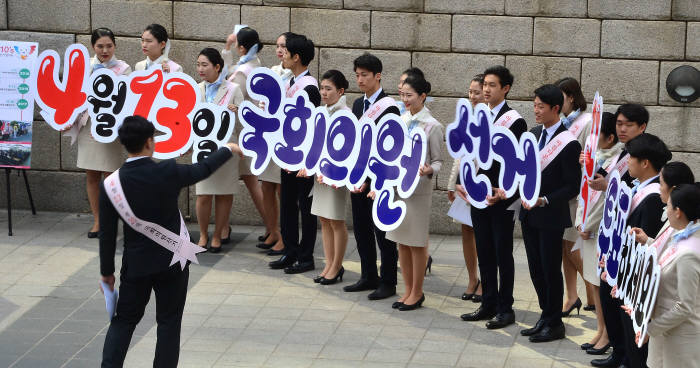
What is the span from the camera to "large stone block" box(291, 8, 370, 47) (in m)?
11.3

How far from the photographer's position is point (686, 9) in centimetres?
1063

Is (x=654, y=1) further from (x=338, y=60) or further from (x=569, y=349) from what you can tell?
(x=569, y=349)

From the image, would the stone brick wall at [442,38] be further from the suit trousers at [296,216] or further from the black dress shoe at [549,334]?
the black dress shoe at [549,334]

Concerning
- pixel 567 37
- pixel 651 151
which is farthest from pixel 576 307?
pixel 567 37

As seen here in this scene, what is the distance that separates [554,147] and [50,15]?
20.0 feet

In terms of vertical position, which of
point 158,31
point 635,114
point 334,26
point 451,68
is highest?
point 334,26

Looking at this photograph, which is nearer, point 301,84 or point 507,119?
point 507,119

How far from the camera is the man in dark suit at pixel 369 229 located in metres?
9.13

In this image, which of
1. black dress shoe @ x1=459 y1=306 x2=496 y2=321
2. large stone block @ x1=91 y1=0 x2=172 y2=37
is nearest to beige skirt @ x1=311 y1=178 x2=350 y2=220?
black dress shoe @ x1=459 y1=306 x2=496 y2=321

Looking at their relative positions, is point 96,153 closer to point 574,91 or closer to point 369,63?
point 369,63

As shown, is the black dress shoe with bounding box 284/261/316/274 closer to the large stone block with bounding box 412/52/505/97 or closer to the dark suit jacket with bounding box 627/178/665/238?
the large stone block with bounding box 412/52/505/97

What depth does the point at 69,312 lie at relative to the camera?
28.8 ft

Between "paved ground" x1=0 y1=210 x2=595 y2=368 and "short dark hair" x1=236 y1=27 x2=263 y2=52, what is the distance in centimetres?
196

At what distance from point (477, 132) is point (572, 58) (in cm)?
293
